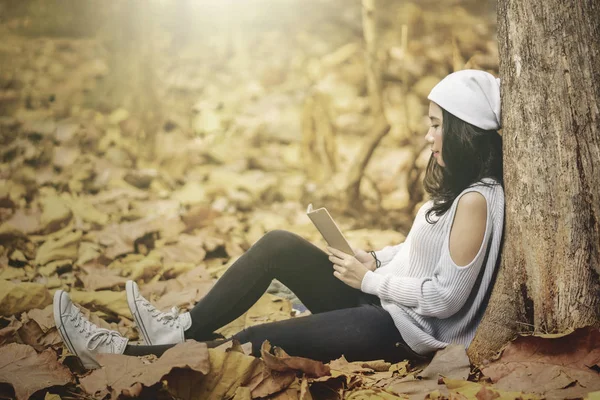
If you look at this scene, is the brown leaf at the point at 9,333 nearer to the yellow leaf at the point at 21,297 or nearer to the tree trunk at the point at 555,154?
the yellow leaf at the point at 21,297

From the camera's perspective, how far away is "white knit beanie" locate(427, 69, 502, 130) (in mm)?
2004

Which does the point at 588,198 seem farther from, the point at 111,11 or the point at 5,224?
the point at 111,11

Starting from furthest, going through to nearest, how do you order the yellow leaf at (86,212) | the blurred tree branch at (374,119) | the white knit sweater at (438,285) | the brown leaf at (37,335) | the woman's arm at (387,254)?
1. the blurred tree branch at (374,119)
2. the yellow leaf at (86,212)
3. the woman's arm at (387,254)
4. the brown leaf at (37,335)
5. the white knit sweater at (438,285)

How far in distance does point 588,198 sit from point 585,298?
0.98 ft

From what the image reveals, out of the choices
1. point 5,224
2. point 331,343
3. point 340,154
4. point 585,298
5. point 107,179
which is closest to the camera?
point 585,298

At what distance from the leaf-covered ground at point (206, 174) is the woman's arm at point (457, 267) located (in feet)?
0.58

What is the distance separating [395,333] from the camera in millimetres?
2193

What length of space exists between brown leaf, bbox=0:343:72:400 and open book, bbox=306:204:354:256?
1009 mm

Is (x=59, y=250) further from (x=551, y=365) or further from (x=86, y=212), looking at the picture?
(x=551, y=365)

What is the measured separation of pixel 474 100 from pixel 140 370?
4.56 ft

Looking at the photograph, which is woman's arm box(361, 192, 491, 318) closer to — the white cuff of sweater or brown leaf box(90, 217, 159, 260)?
the white cuff of sweater

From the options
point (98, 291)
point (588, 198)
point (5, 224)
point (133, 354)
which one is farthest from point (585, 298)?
point (5, 224)

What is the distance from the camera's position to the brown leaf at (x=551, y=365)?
5.42ft

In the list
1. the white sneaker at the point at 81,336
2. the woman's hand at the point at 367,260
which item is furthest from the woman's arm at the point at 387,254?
the white sneaker at the point at 81,336
